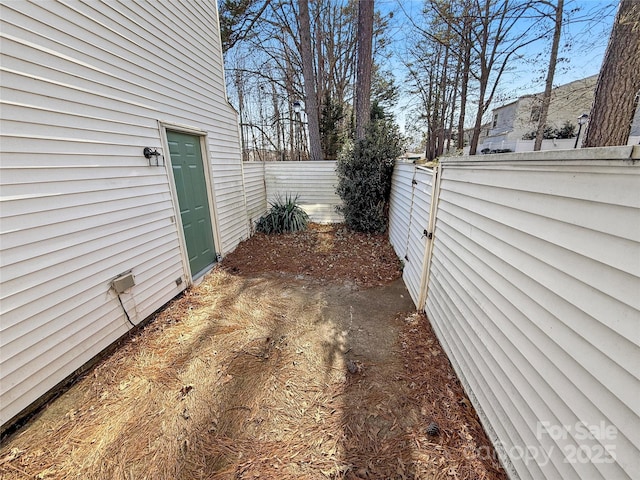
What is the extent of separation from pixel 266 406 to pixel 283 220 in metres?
4.74

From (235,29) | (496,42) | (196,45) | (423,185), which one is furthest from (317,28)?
(423,185)

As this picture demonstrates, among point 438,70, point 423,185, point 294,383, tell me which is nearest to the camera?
point 294,383

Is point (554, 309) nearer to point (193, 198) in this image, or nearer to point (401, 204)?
point (401, 204)

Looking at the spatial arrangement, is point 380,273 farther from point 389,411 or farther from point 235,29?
point 235,29

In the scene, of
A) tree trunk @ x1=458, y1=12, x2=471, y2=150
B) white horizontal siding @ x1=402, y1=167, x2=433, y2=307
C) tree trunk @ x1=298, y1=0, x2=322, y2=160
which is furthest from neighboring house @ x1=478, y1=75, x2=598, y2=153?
white horizontal siding @ x1=402, y1=167, x2=433, y2=307

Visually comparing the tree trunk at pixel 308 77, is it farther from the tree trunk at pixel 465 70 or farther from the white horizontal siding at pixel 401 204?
the tree trunk at pixel 465 70

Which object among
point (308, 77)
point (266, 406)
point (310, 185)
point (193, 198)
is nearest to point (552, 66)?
point (308, 77)

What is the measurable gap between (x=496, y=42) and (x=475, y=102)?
2.57 metres

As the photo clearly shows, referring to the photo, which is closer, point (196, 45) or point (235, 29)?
point (196, 45)

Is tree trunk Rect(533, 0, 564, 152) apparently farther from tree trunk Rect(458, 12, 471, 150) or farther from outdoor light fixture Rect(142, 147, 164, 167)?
outdoor light fixture Rect(142, 147, 164, 167)

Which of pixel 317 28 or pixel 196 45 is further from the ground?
pixel 317 28

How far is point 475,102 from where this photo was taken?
12547 millimetres

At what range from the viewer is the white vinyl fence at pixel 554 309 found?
2.94 ft

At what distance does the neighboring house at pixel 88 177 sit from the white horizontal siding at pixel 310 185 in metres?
3.37
